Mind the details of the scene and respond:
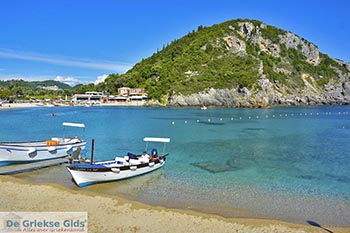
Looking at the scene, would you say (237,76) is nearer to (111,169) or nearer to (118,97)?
(118,97)

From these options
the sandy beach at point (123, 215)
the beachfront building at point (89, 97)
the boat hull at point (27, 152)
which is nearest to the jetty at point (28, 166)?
the boat hull at point (27, 152)

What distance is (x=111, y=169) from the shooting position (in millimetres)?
19109

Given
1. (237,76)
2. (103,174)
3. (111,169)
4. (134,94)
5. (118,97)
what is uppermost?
(237,76)

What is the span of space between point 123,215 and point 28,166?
13.5 metres

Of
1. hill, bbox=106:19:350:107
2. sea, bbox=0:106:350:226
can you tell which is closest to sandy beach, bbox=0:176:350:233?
sea, bbox=0:106:350:226

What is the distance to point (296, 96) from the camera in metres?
155

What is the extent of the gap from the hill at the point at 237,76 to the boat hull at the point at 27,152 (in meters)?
111

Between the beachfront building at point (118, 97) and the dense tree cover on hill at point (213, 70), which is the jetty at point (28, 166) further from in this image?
the beachfront building at point (118, 97)

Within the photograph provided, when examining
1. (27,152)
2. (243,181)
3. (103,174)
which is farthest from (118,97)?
(243,181)

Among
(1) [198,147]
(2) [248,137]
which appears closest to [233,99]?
(2) [248,137]

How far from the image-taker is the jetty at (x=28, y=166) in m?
22.2

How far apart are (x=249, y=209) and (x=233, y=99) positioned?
11960 centimetres

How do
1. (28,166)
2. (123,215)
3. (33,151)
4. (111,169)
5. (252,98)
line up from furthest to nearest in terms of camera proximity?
(252,98) → (33,151) → (28,166) → (111,169) → (123,215)

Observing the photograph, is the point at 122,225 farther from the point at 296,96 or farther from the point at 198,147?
the point at 296,96
